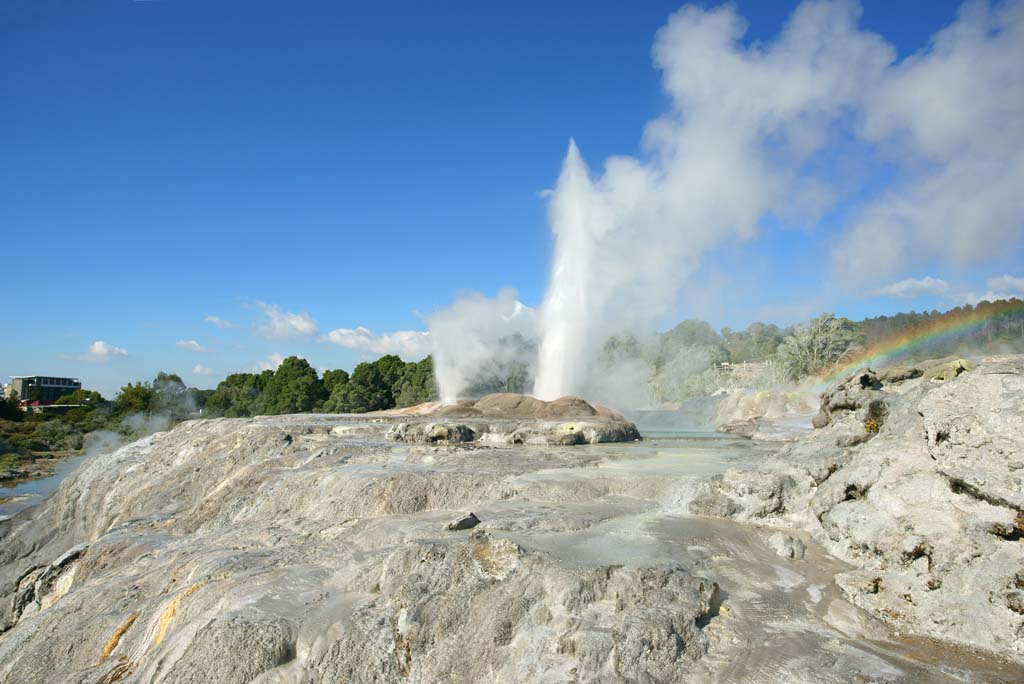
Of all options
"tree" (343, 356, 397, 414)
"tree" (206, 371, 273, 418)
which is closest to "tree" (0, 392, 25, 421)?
"tree" (206, 371, 273, 418)

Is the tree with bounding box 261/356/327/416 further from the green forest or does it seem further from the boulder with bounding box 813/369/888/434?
the boulder with bounding box 813/369/888/434

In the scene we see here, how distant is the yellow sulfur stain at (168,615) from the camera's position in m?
6.38

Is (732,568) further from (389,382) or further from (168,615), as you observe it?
(389,382)

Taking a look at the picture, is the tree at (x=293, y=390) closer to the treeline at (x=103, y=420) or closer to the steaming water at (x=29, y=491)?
the treeline at (x=103, y=420)

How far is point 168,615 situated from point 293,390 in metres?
46.4

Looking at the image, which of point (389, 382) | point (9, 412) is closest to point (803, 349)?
point (389, 382)

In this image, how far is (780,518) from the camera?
840cm

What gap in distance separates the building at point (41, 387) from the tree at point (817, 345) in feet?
383

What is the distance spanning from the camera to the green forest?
47938mm

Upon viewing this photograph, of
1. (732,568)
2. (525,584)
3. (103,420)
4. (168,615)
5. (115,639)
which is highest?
(103,420)

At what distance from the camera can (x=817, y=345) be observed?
5162 centimetres

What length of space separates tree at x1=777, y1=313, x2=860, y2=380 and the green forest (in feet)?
0.27

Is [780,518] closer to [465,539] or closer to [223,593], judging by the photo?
[465,539]

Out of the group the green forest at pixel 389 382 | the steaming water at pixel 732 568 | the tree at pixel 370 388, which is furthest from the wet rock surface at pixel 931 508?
the tree at pixel 370 388
